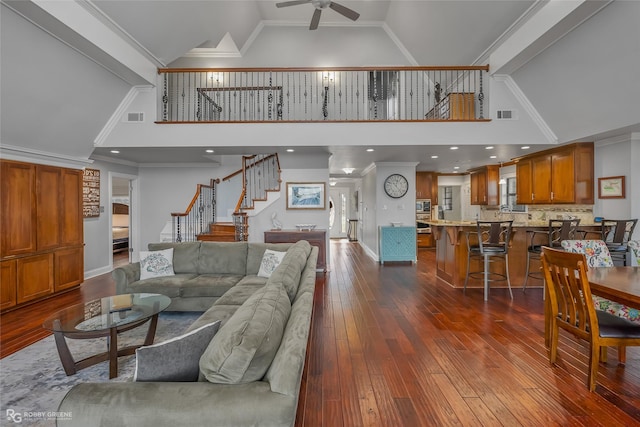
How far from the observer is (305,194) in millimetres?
6820

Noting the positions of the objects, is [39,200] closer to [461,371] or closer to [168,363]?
[168,363]

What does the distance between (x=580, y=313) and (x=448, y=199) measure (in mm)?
8852

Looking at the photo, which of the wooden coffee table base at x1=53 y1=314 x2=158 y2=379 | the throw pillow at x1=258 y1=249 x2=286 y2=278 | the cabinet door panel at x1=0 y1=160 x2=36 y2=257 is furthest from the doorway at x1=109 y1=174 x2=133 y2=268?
the wooden coffee table base at x1=53 y1=314 x2=158 y2=379

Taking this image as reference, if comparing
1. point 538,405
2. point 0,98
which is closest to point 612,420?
point 538,405

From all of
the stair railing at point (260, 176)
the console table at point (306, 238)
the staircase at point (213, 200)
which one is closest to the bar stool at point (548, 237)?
the console table at point (306, 238)

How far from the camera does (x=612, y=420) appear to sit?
202 cm

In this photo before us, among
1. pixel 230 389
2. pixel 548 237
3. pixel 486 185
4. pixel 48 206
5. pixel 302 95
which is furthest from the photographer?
pixel 486 185

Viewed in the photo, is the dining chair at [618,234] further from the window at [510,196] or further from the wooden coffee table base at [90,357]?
the wooden coffee table base at [90,357]

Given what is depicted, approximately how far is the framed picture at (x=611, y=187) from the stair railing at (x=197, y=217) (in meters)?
7.33

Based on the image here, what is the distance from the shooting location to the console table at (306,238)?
6.21 meters

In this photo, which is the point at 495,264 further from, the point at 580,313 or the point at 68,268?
the point at 68,268

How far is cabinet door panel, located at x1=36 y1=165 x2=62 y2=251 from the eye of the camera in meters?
4.79

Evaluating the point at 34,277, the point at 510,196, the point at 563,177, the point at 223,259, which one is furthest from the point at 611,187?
the point at 34,277

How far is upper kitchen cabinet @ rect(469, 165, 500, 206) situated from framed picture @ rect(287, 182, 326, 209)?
4.64 m
